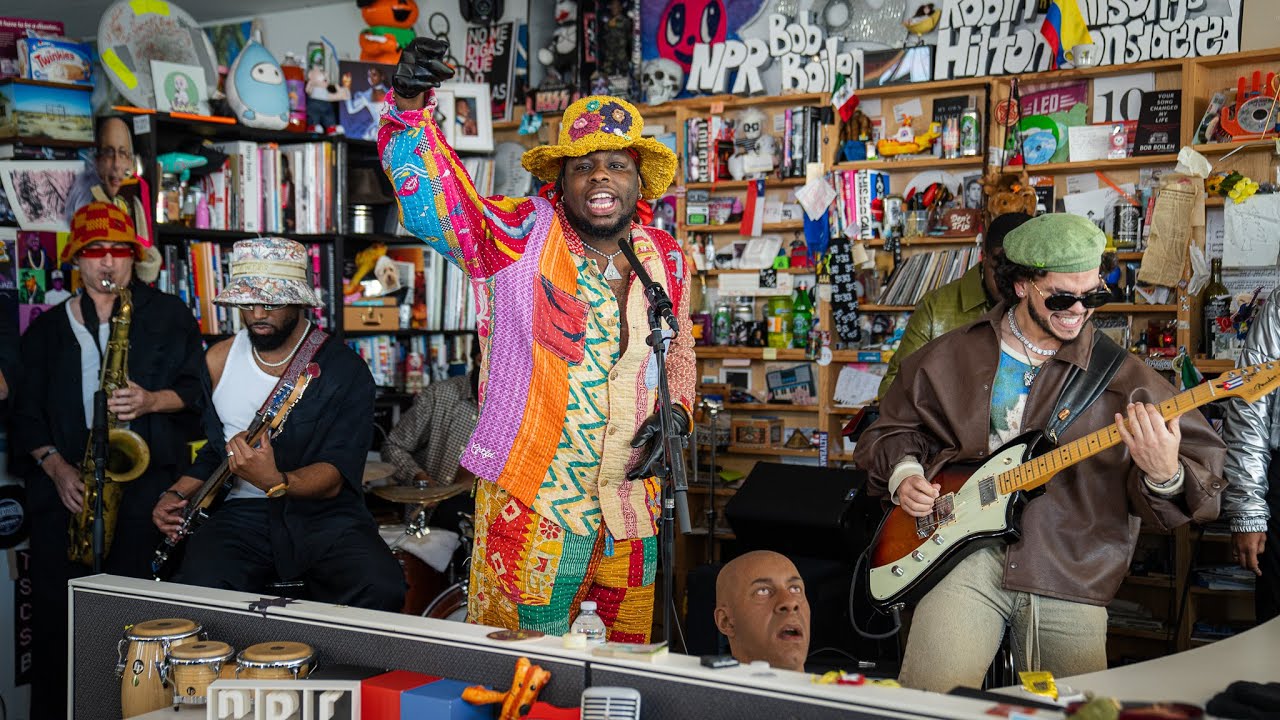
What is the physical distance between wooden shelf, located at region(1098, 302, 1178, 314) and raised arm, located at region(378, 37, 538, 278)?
322cm

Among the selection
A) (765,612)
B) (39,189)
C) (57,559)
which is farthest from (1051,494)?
(39,189)

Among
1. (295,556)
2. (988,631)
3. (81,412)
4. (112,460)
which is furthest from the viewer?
(81,412)

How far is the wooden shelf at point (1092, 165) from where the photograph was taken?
4.77m

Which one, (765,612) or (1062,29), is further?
(1062,29)

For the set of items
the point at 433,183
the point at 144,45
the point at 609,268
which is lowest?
the point at 609,268

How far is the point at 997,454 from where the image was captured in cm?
248

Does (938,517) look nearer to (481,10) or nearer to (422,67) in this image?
(422,67)

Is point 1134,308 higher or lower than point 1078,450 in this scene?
higher

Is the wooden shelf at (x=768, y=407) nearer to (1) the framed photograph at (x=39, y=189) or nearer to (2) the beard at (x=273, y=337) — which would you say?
(2) the beard at (x=273, y=337)

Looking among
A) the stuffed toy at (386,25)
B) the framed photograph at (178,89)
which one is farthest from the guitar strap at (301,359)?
the stuffed toy at (386,25)

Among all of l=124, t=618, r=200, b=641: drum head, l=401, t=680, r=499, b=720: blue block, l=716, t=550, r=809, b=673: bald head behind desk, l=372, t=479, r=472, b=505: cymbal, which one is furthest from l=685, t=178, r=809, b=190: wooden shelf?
l=401, t=680, r=499, b=720: blue block

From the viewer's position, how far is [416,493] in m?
4.29

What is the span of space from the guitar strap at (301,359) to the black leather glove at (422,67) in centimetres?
140

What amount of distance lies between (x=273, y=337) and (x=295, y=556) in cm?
65
